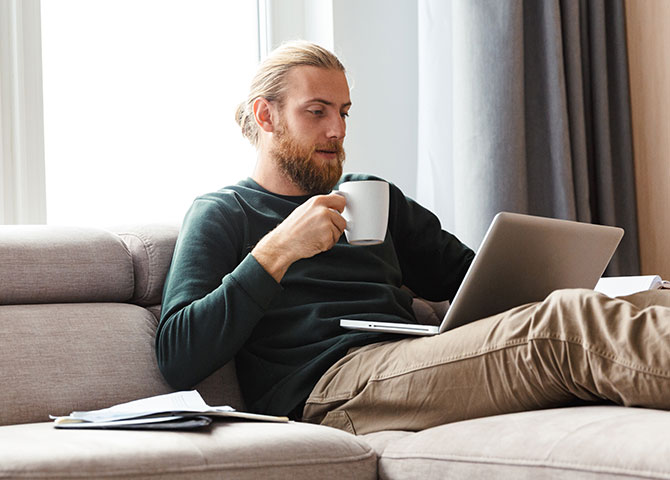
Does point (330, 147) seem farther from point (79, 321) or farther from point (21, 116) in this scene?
point (21, 116)

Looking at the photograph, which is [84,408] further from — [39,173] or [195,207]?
[39,173]

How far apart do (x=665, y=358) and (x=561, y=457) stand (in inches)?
8.5

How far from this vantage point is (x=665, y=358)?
1.19m

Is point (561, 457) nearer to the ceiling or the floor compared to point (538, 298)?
nearer to the floor

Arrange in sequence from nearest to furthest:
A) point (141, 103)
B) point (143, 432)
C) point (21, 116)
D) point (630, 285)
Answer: point (143, 432)
point (630, 285)
point (21, 116)
point (141, 103)

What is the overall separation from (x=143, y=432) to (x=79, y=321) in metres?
0.55

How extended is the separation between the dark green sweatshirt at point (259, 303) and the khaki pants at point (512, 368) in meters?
0.11

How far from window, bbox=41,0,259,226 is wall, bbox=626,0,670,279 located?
47.6 inches

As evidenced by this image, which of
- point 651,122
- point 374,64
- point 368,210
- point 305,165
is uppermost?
point 374,64

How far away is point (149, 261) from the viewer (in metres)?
1.88

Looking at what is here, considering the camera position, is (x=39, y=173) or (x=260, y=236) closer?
(x=260, y=236)

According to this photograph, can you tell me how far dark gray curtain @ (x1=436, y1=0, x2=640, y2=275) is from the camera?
2.53 m

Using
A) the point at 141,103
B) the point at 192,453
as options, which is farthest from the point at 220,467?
the point at 141,103

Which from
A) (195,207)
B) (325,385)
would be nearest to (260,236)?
(195,207)
